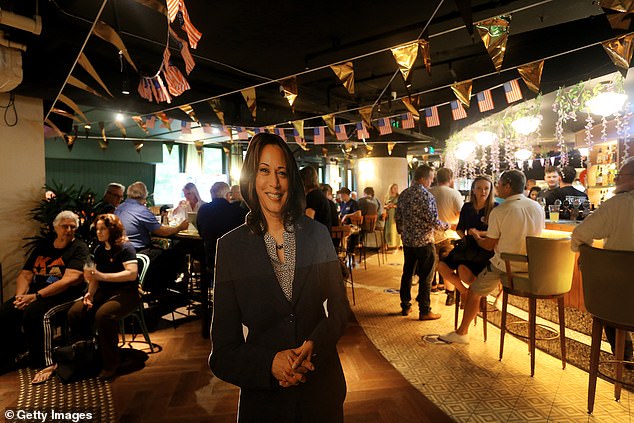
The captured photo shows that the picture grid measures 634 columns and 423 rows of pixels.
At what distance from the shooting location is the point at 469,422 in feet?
7.88

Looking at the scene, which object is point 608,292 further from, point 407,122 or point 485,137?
point 485,137

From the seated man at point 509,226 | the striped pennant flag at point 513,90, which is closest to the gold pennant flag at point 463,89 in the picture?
the striped pennant flag at point 513,90

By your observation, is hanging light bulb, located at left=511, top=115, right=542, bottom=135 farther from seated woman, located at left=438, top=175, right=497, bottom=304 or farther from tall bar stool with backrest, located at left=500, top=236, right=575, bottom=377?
tall bar stool with backrest, located at left=500, top=236, right=575, bottom=377

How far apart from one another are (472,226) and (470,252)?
0.36m

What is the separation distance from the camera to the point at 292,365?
3.20ft

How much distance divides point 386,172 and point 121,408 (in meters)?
9.40

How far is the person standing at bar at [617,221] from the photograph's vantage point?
258cm

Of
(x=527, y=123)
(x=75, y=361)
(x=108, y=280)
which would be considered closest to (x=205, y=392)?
(x=75, y=361)

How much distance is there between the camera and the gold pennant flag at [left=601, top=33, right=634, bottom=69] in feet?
10.9

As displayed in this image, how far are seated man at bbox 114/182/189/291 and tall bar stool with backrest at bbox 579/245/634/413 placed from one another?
167 inches

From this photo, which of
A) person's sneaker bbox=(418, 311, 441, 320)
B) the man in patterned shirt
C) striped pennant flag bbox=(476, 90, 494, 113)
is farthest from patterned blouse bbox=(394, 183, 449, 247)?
striped pennant flag bbox=(476, 90, 494, 113)

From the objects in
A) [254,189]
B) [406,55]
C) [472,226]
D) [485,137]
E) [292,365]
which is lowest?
[292,365]

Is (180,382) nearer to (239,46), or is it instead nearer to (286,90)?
(286,90)

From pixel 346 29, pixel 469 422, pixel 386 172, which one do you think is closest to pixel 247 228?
pixel 469 422
